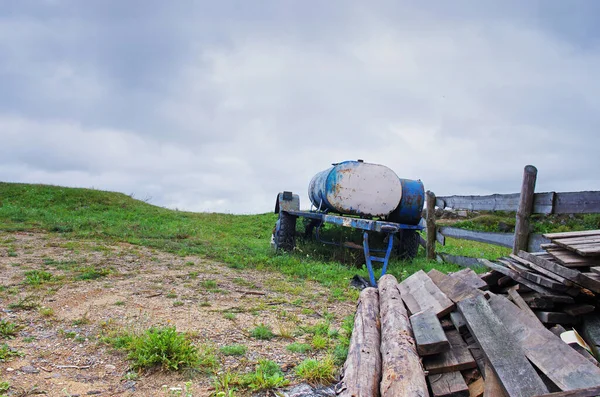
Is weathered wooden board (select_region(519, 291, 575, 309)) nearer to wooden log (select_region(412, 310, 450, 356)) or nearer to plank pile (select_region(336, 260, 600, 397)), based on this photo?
plank pile (select_region(336, 260, 600, 397))

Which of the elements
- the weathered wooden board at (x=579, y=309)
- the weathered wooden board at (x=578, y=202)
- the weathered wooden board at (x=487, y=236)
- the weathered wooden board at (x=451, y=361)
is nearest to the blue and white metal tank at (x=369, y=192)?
the weathered wooden board at (x=487, y=236)

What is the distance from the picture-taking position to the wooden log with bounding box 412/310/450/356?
339 centimetres

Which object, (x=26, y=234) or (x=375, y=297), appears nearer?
(x=375, y=297)

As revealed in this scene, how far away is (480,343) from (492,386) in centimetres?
37

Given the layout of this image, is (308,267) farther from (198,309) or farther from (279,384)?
(279,384)

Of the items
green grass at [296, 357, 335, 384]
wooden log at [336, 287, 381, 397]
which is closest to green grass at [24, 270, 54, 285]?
green grass at [296, 357, 335, 384]

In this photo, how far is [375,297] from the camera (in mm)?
5453

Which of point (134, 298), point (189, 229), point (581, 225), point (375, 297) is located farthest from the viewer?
point (581, 225)

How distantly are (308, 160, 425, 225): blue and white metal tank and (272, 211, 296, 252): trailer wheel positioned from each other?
198cm

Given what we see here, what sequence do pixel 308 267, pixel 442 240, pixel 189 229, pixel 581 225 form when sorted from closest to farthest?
pixel 308 267 → pixel 442 240 → pixel 189 229 → pixel 581 225

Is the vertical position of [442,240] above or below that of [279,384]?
above

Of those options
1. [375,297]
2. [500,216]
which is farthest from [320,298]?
[500,216]

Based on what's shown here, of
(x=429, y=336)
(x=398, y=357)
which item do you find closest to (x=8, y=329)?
(x=398, y=357)

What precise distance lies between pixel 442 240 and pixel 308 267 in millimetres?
3422
